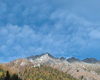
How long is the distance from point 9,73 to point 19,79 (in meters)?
3.02

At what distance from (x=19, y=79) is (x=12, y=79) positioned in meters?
2.23

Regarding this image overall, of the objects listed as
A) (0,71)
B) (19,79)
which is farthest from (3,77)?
(19,79)

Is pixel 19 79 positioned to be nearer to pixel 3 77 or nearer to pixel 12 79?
pixel 12 79

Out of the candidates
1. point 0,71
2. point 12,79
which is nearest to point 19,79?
point 12,79

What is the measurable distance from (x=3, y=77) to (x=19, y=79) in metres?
5.63

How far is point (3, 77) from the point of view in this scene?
1500 inches

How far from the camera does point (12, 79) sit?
41.2 m

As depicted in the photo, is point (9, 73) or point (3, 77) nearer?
point (3, 77)

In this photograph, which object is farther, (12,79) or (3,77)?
(12,79)

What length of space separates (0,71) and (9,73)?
2452 millimetres

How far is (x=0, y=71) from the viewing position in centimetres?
3916

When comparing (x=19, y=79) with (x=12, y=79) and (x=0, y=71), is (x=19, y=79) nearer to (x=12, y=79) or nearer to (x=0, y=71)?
(x=12, y=79)

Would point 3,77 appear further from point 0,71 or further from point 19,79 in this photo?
point 19,79

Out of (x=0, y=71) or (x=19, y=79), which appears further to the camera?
(x=19, y=79)
